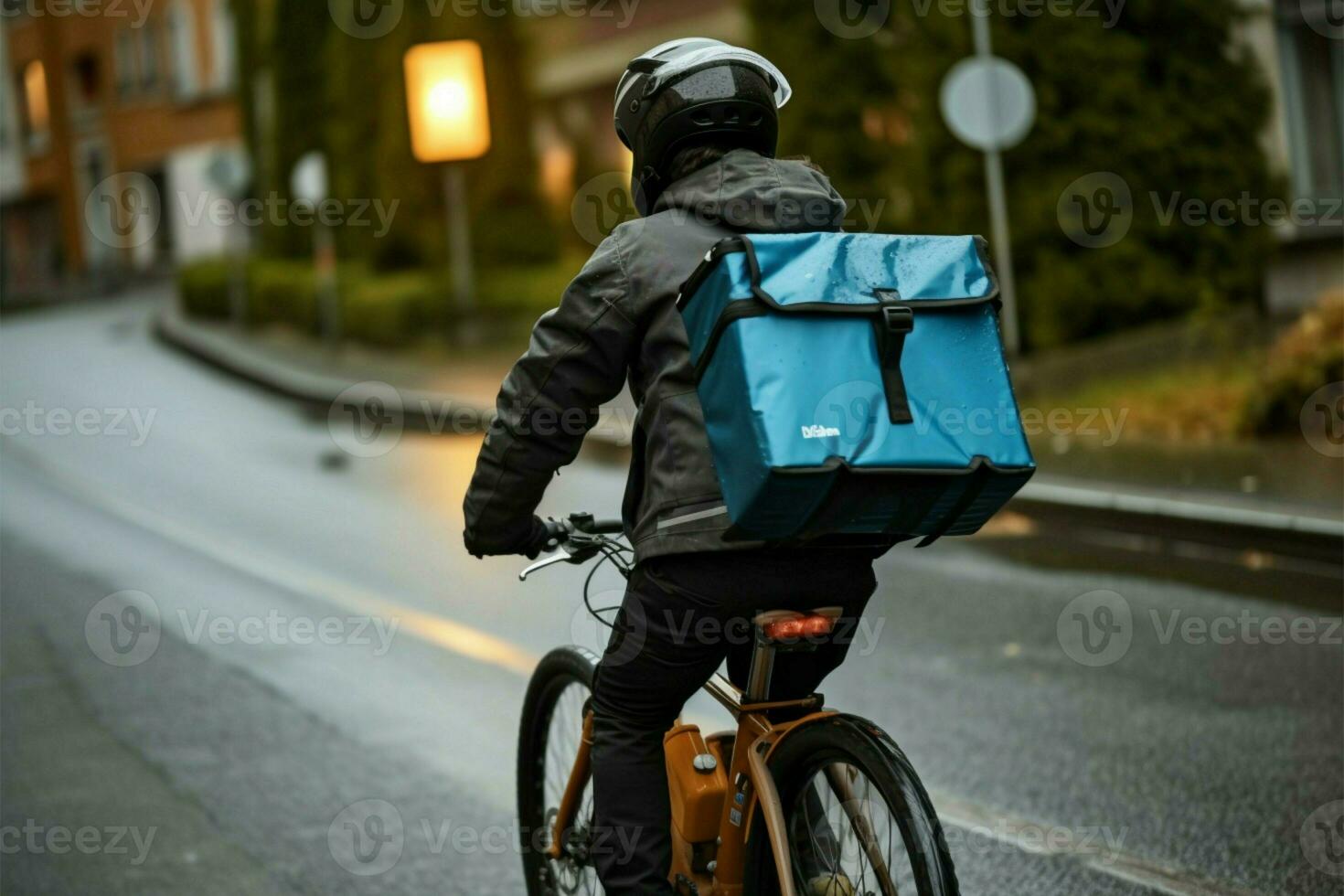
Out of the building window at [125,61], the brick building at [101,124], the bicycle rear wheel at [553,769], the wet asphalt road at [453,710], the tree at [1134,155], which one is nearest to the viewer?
the bicycle rear wheel at [553,769]

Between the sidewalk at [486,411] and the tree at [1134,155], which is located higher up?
the tree at [1134,155]

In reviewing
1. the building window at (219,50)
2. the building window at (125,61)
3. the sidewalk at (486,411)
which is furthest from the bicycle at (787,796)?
the building window at (125,61)

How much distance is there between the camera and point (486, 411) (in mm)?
17156

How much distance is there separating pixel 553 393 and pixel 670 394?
231 mm

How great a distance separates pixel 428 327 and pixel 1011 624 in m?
16.2

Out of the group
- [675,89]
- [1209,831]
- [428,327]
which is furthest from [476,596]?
[428,327]

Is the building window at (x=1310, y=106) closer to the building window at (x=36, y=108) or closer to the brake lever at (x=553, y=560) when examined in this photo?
the brake lever at (x=553, y=560)

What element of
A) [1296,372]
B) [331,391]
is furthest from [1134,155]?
[331,391]

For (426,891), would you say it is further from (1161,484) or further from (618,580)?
(1161,484)

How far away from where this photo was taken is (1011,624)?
26.3 ft

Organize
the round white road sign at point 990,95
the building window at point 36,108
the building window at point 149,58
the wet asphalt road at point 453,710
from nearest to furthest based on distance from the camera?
the wet asphalt road at point 453,710 < the round white road sign at point 990,95 < the building window at point 149,58 < the building window at point 36,108

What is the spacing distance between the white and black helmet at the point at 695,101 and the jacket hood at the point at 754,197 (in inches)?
2.5

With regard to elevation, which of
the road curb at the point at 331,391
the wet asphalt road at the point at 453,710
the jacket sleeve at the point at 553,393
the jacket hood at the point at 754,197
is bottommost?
the road curb at the point at 331,391

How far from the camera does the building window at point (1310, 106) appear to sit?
629 inches
